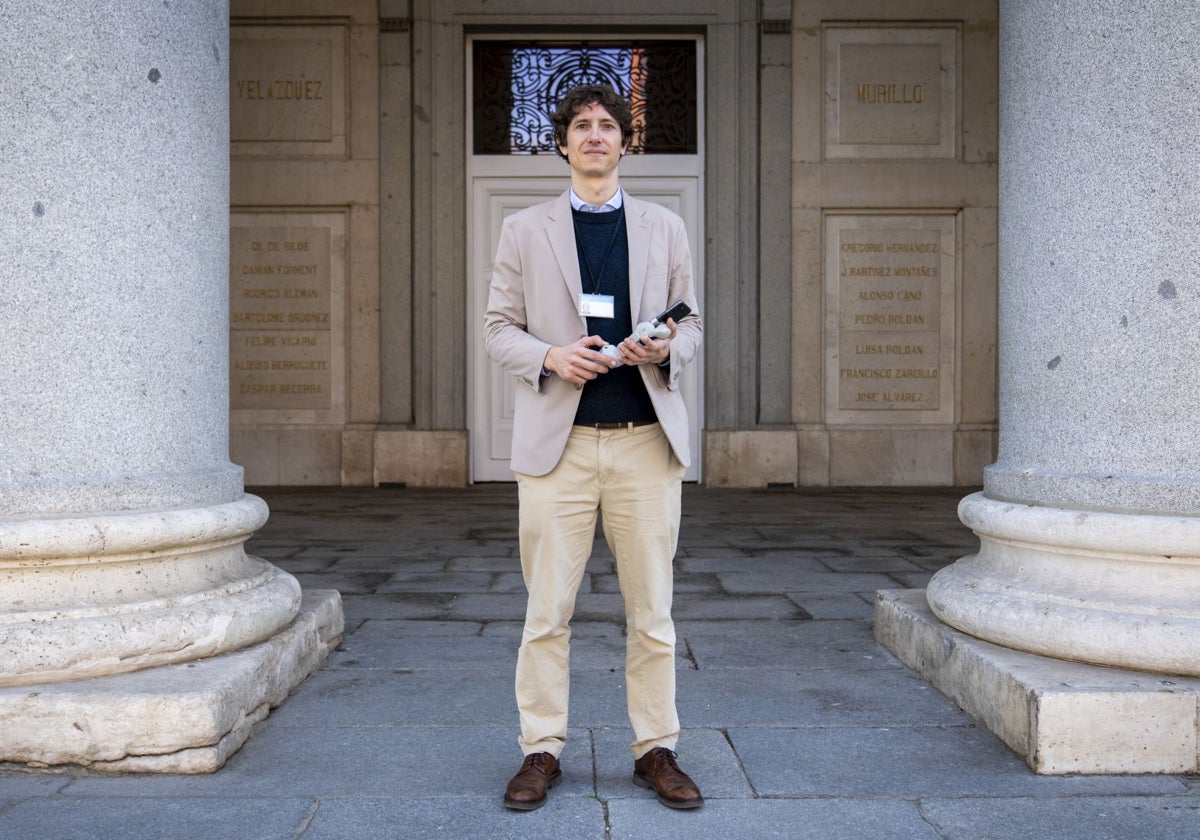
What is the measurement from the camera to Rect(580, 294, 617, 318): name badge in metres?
2.77

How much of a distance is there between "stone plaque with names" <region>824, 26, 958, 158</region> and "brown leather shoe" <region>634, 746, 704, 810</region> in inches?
364

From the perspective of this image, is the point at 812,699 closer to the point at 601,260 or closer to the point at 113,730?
the point at 601,260

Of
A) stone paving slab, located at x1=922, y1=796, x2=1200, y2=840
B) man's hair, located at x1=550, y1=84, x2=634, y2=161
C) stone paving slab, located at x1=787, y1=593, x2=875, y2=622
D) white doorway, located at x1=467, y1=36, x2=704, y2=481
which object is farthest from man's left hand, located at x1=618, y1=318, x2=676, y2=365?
white doorway, located at x1=467, y1=36, x2=704, y2=481

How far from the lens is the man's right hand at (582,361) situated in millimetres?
2756

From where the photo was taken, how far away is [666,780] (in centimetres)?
288

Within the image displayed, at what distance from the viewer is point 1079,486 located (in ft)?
11.8

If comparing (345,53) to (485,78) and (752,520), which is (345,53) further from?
(752,520)

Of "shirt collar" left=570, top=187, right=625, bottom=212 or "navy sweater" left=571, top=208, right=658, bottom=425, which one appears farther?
"shirt collar" left=570, top=187, right=625, bottom=212

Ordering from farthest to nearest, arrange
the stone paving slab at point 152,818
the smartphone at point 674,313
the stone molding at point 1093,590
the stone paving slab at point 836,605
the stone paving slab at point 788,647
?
the stone paving slab at point 836,605
the stone paving slab at point 788,647
the stone molding at point 1093,590
the smartphone at point 674,313
the stone paving slab at point 152,818

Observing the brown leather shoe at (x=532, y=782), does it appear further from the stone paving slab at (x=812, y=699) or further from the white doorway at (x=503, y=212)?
the white doorway at (x=503, y=212)

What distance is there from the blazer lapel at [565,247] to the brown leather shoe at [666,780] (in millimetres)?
1177

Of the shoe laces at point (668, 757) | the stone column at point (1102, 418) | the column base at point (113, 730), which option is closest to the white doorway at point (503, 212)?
the stone column at point (1102, 418)

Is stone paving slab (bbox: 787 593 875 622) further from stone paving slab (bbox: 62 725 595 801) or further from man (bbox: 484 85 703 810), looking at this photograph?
man (bbox: 484 85 703 810)

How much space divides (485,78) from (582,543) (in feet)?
30.4
